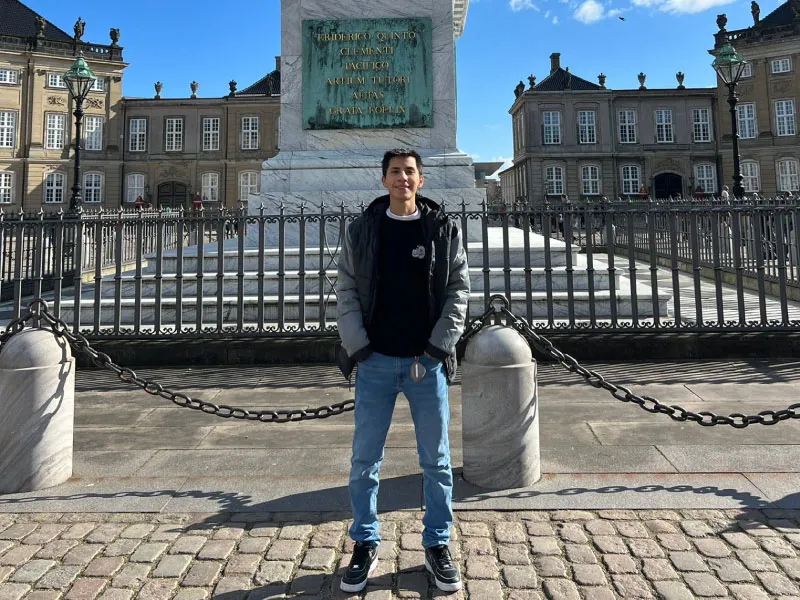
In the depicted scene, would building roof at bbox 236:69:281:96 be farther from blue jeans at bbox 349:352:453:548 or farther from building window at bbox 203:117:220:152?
blue jeans at bbox 349:352:453:548

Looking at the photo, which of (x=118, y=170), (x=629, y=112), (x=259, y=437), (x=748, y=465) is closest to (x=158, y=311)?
(x=259, y=437)

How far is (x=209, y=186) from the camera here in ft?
176

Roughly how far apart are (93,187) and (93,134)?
4.94 metres

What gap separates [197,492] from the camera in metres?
3.40

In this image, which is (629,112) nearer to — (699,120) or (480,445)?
(699,120)

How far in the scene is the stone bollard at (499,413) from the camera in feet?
11.1

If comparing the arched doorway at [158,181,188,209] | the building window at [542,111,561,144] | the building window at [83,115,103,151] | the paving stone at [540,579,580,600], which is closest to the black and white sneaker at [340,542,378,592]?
the paving stone at [540,579,580,600]

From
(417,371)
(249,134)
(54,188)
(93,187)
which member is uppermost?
(249,134)

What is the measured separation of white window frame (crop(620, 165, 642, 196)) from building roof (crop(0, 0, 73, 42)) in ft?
176

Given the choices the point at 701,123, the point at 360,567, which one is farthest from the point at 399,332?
the point at 701,123

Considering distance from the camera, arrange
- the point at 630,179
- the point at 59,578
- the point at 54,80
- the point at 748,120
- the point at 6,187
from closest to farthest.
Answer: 1. the point at 59,578
2. the point at 6,187
3. the point at 54,80
4. the point at 748,120
5. the point at 630,179

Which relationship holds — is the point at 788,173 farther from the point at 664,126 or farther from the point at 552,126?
the point at 552,126

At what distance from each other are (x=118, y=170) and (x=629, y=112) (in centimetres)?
5001

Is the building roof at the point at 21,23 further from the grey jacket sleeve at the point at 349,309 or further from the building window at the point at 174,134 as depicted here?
the grey jacket sleeve at the point at 349,309
